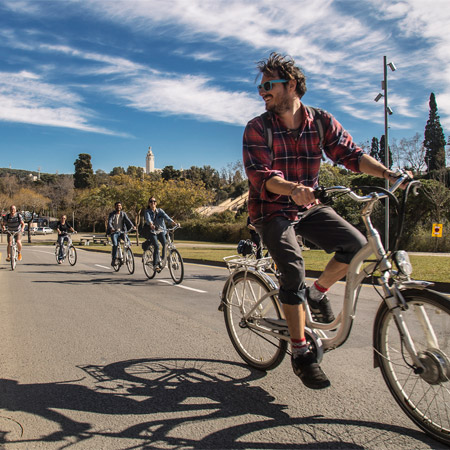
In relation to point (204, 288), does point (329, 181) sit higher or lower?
higher

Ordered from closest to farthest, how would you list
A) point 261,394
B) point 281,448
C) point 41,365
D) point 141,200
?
point 281,448
point 261,394
point 41,365
point 141,200

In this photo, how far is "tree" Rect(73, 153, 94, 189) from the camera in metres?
95.2

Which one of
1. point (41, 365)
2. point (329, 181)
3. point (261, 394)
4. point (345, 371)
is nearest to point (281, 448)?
point (261, 394)

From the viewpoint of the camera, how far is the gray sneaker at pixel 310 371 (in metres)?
2.64

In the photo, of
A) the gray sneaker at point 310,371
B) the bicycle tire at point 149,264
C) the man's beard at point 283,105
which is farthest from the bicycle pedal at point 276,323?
the bicycle tire at point 149,264

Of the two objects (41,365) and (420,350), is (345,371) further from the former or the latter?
(41,365)

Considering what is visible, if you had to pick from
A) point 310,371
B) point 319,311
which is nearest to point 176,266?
point 319,311

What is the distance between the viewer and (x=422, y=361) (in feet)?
7.55

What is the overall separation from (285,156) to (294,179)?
0.57 feet

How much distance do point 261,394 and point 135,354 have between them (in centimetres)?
147

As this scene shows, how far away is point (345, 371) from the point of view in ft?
11.2

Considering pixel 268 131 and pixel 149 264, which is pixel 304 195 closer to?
pixel 268 131

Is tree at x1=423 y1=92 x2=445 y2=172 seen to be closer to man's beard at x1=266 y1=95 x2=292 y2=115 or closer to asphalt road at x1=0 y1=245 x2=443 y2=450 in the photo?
asphalt road at x1=0 y1=245 x2=443 y2=450

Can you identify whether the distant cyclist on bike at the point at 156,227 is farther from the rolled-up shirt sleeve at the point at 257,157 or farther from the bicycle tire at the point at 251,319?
the rolled-up shirt sleeve at the point at 257,157
